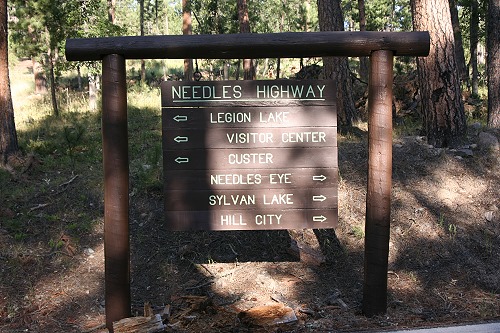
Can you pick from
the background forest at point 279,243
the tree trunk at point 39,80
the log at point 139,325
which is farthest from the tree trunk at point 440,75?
the tree trunk at point 39,80

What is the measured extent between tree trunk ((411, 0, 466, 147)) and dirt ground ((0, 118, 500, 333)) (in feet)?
1.51

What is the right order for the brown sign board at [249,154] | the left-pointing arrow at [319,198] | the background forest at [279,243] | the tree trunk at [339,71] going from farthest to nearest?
the tree trunk at [339,71] < the background forest at [279,243] < the left-pointing arrow at [319,198] < the brown sign board at [249,154]

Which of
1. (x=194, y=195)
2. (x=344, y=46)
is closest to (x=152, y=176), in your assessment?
(x=194, y=195)

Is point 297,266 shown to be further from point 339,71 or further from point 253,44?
point 339,71

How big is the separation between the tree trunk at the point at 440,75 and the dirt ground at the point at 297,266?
1.51 feet

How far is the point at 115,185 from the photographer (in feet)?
16.7

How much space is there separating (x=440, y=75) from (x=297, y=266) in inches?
171

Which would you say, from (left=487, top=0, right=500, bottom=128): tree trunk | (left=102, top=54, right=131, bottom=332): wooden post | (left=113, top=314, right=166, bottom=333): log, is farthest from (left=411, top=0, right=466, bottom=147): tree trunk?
(left=113, top=314, right=166, bottom=333): log

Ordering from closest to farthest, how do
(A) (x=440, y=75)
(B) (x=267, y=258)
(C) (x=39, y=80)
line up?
(B) (x=267, y=258) < (A) (x=440, y=75) < (C) (x=39, y=80)

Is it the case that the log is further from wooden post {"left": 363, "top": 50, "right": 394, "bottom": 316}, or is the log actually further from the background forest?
wooden post {"left": 363, "top": 50, "right": 394, "bottom": 316}

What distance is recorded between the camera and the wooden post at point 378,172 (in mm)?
5156

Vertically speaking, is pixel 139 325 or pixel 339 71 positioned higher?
pixel 339 71

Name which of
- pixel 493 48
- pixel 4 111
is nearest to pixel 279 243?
pixel 4 111

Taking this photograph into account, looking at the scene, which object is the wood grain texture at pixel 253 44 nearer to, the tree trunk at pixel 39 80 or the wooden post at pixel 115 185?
the wooden post at pixel 115 185
